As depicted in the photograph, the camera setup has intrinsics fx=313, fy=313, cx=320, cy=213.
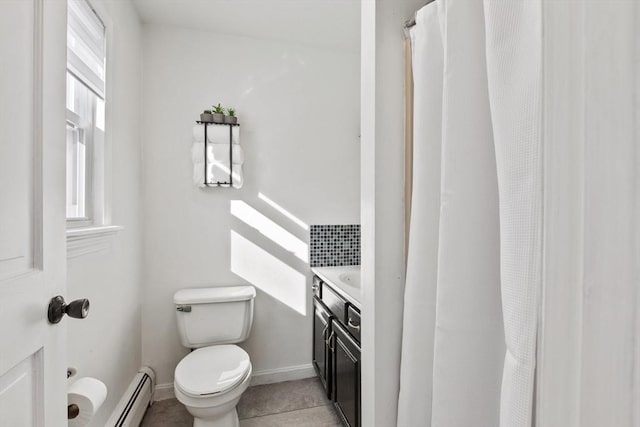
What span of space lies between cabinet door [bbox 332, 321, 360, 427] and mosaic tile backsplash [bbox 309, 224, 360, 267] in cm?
66

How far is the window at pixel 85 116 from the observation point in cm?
130

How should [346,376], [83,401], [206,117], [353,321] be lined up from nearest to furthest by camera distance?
1. [83,401]
2. [353,321]
3. [346,376]
4. [206,117]

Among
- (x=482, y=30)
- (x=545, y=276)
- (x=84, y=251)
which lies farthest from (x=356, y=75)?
(x=545, y=276)

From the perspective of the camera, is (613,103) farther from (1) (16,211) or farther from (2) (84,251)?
(2) (84,251)

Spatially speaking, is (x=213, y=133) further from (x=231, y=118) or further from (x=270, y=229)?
(x=270, y=229)

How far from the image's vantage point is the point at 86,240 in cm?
124

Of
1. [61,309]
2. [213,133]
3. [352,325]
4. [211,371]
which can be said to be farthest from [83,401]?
[213,133]

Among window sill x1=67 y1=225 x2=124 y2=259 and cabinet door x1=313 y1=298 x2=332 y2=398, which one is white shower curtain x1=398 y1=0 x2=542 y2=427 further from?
window sill x1=67 y1=225 x2=124 y2=259

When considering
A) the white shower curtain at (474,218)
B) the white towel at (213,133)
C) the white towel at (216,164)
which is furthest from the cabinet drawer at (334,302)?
the white towel at (213,133)

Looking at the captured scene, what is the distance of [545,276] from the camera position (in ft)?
1.63

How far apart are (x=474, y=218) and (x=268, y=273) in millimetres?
1764

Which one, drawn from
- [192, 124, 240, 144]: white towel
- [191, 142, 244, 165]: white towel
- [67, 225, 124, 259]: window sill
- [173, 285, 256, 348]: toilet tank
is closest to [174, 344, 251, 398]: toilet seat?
[173, 285, 256, 348]: toilet tank

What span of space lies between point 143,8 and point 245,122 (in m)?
0.88

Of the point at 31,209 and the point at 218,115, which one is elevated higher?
the point at 218,115
